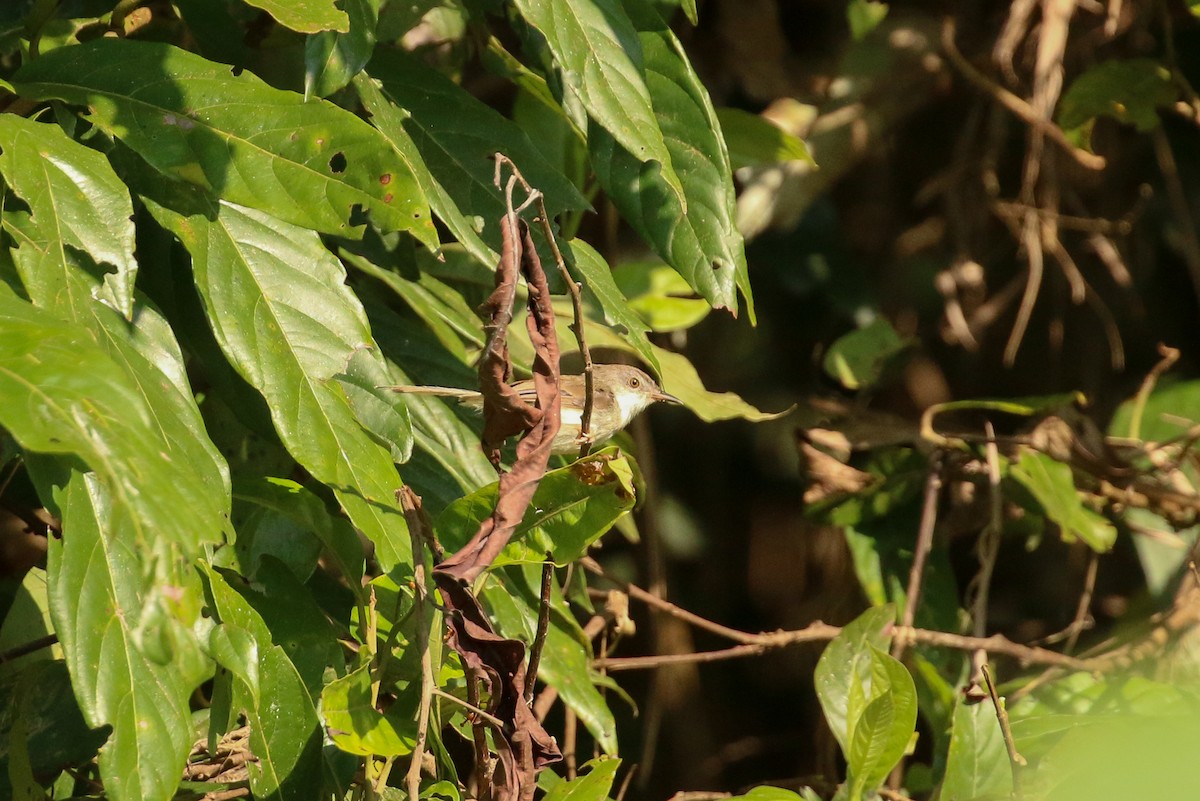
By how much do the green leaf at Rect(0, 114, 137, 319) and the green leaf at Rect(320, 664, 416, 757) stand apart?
2.12 ft

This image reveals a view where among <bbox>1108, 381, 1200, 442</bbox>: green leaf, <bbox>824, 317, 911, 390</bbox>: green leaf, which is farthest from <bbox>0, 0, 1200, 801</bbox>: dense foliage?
<bbox>1108, 381, 1200, 442</bbox>: green leaf

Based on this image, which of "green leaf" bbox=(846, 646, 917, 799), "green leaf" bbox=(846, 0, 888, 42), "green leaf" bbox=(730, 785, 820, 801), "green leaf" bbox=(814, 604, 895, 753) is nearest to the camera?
"green leaf" bbox=(730, 785, 820, 801)

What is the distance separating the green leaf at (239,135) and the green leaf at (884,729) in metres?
1.14

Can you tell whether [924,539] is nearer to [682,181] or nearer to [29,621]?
[682,181]

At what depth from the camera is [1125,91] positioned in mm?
4289

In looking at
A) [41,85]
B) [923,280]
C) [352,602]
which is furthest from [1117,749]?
[923,280]

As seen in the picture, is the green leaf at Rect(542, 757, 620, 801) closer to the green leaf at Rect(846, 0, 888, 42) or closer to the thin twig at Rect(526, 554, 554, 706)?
the thin twig at Rect(526, 554, 554, 706)

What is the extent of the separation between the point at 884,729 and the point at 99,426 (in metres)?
1.50

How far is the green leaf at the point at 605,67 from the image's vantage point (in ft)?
6.72

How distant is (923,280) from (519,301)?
2.93 metres

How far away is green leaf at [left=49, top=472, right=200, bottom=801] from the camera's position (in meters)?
1.60

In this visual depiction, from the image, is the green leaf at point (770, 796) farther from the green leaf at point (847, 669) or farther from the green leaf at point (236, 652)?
the green leaf at point (236, 652)

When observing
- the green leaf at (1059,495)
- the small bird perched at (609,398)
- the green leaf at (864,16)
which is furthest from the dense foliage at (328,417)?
the green leaf at (864,16)

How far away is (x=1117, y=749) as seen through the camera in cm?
77
